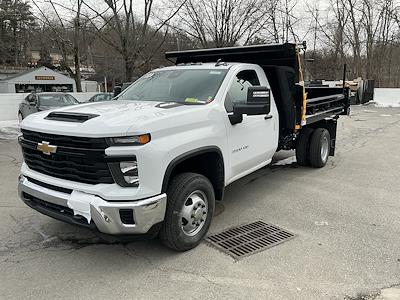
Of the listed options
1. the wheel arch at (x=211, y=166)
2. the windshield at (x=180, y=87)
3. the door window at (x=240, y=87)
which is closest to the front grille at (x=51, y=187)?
the wheel arch at (x=211, y=166)

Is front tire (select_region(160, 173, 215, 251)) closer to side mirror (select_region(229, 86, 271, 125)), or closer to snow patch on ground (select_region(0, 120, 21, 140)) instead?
side mirror (select_region(229, 86, 271, 125))

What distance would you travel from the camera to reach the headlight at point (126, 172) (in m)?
3.31

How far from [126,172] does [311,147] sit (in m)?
5.03

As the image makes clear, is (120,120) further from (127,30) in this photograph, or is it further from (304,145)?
(127,30)

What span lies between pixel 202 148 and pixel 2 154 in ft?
24.7

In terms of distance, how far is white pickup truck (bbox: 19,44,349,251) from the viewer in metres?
3.32

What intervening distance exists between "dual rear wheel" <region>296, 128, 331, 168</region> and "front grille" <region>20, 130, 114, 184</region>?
5034 millimetres

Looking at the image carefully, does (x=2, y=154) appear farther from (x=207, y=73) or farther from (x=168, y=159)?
(x=168, y=159)

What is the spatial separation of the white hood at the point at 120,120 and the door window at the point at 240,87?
1.79 feet

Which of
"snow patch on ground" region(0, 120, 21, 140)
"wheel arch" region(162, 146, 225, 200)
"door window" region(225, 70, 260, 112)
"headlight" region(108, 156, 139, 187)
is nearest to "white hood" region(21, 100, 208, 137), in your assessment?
"headlight" region(108, 156, 139, 187)

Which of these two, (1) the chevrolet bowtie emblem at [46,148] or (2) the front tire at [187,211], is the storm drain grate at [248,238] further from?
(1) the chevrolet bowtie emblem at [46,148]

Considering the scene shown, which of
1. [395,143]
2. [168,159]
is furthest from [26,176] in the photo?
[395,143]

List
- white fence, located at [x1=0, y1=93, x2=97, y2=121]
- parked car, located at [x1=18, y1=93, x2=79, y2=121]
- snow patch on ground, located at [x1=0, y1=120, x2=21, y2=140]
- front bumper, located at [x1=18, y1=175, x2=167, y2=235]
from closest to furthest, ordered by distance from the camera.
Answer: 1. front bumper, located at [x1=18, y1=175, x2=167, y2=235]
2. snow patch on ground, located at [x1=0, y1=120, x2=21, y2=140]
3. parked car, located at [x1=18, y1=93, x2=79, y2=121]
4. white fence, located at [x1=0, y1=93, x2=97, y2=121]

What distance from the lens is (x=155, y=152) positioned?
3.40 meters
